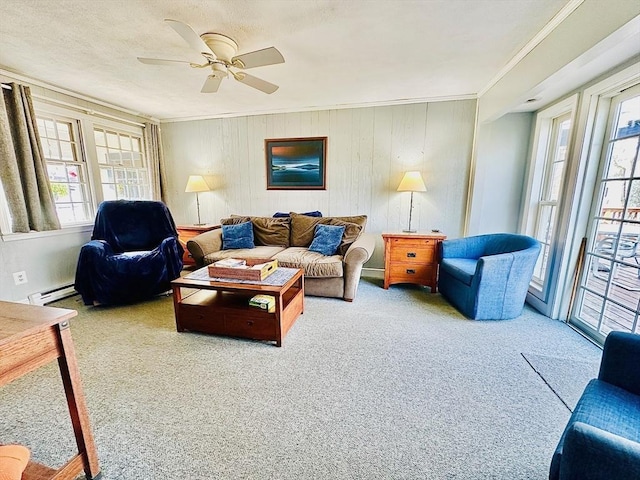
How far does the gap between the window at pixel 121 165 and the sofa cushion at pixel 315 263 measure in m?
2.65

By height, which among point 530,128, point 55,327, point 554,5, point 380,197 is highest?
point 554,5

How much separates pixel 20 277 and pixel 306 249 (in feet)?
9.73

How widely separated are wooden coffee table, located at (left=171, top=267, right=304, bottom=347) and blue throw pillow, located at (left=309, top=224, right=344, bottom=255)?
0.84 meters

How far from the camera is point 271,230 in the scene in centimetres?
363

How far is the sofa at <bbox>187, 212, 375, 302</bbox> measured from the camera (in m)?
2.91

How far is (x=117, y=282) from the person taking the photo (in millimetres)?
2719

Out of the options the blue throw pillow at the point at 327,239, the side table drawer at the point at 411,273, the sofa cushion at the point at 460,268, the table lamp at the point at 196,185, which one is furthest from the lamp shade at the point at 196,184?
the sofa cushion at the point at 460,268

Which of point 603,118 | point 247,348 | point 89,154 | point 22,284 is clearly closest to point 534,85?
point 603,118

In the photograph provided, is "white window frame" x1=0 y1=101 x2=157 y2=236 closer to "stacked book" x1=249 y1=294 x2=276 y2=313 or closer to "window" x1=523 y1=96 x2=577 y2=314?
"stacked book" x1=249 y1=294 x2=276 y2=313

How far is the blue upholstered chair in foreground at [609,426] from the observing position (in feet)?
2.32

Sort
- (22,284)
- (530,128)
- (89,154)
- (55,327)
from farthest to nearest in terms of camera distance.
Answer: (89,154) → (530,128) → (22,284) → (55,327)

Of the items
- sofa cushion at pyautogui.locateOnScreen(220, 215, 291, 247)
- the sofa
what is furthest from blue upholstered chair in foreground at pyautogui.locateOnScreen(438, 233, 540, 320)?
sofa cushion at pyautogui.locateOnScreen(220, 215, 291, 247)

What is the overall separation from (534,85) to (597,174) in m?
0.95

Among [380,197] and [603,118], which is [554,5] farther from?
[380,197]
